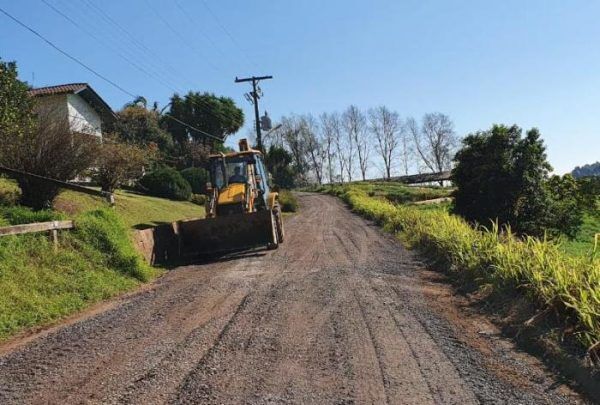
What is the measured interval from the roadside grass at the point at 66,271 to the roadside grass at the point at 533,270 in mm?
6722

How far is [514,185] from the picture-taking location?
836 inches

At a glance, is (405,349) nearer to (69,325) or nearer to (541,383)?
(541,383)

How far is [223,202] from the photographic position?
1689cm

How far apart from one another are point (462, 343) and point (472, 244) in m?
5.46

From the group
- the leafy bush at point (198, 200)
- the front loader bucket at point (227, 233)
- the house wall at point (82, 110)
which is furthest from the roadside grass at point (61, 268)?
the leafy bush at point (198, 200)

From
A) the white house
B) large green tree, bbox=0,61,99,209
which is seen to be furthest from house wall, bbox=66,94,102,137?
large green tree, bbox=0,61,99,209

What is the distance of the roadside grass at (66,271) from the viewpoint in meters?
8.84

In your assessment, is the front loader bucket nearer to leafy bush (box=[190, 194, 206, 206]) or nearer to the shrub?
the shrub

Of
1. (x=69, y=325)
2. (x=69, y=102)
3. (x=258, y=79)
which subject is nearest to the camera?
(x=69, y=325)

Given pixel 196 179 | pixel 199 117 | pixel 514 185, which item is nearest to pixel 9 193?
pixel 514 185

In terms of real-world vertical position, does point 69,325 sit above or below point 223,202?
below

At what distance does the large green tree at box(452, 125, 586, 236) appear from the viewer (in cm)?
2120

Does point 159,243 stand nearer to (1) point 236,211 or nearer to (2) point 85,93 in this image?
(1) point 236,211

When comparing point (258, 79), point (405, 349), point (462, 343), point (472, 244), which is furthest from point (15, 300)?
point (258, 79)
